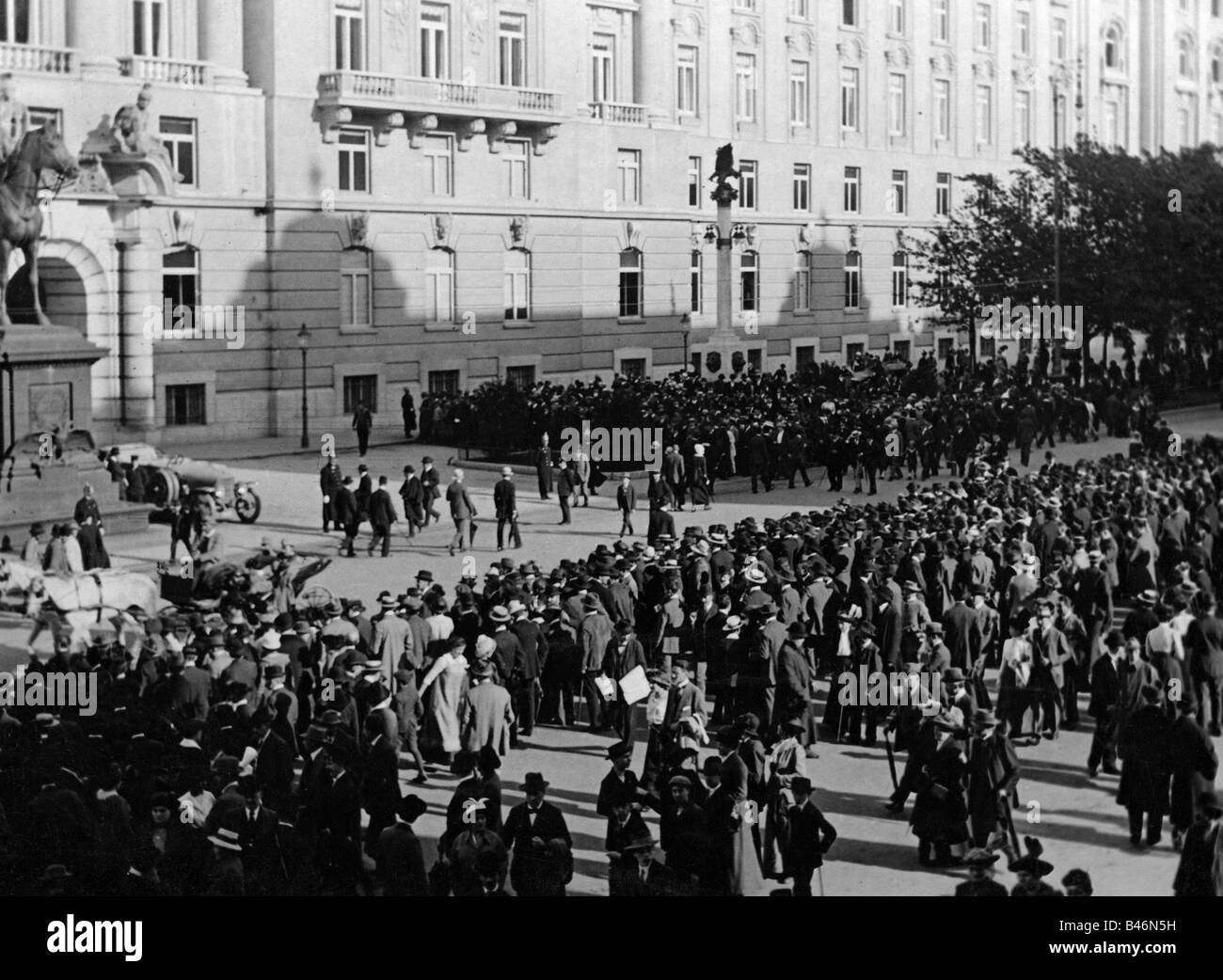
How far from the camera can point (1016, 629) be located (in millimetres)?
20953

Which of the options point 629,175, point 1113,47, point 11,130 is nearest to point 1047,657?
point 11,130

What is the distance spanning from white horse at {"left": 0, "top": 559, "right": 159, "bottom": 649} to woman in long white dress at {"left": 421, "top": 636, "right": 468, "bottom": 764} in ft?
21.1

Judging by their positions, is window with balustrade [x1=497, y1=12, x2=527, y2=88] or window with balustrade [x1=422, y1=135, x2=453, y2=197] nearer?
window with balustrade [x1=422, y1=135, x2=453, y2=197]

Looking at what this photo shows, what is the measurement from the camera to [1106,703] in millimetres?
19703

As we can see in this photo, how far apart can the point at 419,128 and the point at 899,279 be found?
2697cm

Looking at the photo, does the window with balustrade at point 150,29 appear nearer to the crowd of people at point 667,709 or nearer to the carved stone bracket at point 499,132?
the carved stone bracket at point 499,132

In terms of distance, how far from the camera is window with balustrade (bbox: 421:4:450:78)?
179ft

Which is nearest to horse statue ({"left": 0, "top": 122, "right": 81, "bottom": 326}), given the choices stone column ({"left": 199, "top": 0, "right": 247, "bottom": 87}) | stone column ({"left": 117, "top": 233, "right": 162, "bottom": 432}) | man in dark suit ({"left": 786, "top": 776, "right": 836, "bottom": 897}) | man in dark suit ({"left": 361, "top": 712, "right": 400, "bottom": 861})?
stone column ({"left": 117, "top": 233, "right": 162, "bottom": 432})

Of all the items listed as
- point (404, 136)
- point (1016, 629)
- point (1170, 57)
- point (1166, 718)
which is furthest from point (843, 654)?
point (1170, 57)

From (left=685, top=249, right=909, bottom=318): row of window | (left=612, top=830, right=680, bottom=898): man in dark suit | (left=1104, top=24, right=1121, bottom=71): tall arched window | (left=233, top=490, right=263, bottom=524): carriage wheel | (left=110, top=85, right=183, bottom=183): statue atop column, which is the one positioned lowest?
(left=612, top=830, right=680, bottom=898): man in dark suit

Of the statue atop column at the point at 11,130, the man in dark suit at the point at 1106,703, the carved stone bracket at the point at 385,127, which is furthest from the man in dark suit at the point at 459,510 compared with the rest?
the carved stone bracket at the point at 385,127

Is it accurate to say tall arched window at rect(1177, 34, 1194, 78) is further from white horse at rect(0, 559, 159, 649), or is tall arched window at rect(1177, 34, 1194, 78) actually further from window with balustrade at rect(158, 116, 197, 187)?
white horse at rect(0, 559, 159, 649)

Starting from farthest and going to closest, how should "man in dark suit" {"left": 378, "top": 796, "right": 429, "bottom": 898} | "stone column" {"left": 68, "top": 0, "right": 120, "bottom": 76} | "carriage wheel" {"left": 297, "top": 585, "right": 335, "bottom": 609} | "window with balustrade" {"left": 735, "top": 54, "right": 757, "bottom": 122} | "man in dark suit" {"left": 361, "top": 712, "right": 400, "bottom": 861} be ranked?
"window with balustrade" {"left": 735, "top": 54, "right": 757, "bottom": 122}
"stone column" {"left": 68, "top": 0, "right": 120, "bottom": 76}
"carriage wheel" {"left": 297, "top": 585, "right": 335, "bottom": 609}
"man in dark suit" {"left": 361, "top": 712, "right": 400, "bottom": 861}
"man in dark suit" {"left": 378, "top": 796, "right": 429, "bottom": 898}

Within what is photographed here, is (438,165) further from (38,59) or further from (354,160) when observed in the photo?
(38,59)
